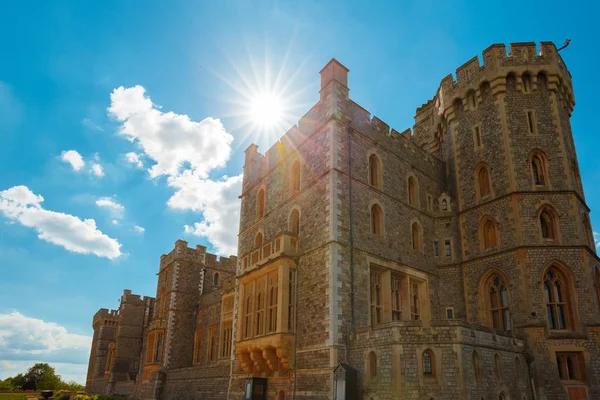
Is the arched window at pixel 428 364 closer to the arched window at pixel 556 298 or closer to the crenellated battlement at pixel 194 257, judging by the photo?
the arched window at pixel 556 298

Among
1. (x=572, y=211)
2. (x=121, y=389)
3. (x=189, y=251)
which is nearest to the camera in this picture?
(x=572, y=211)

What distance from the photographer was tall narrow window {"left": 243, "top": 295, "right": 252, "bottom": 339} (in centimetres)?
1968

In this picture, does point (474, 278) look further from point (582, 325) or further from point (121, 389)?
point (121, 389)

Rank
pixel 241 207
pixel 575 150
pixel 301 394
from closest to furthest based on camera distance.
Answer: pixel 301 394
pixel 575 150
pixel 241 207

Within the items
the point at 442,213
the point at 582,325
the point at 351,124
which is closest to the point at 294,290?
the point at 351,124

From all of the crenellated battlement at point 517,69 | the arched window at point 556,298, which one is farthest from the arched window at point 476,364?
the crenellated battlement at point 517,69

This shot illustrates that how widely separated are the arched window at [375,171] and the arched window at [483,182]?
5192 mm

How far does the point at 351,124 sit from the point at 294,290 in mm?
7378

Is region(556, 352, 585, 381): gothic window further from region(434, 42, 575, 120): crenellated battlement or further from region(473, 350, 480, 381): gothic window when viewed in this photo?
region(434, 42, 575, 120): crenellated battlement

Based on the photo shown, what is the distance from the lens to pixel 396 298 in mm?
18766

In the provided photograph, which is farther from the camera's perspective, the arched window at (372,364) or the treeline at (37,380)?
the treeline at (37,380)

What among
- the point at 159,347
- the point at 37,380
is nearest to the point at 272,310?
the point at 159,347

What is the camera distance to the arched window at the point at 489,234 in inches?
797

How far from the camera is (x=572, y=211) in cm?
1919
